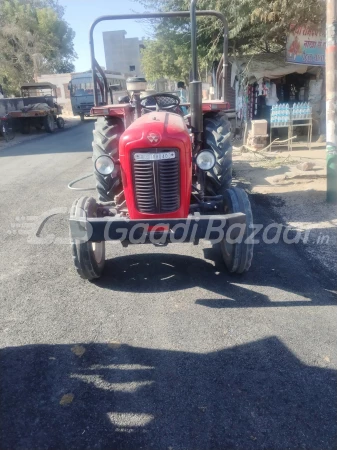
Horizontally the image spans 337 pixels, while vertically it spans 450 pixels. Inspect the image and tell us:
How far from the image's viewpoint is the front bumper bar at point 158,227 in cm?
355

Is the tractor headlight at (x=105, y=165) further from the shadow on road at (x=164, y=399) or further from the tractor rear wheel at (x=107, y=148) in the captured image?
the shadow on road at (x=164, y=399)

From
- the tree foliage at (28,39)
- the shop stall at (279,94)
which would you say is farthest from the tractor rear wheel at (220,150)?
the tree foliage at (28,39)

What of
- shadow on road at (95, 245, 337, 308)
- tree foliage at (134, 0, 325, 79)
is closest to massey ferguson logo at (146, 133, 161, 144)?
shadow on road at (95, 245, 337, 308)

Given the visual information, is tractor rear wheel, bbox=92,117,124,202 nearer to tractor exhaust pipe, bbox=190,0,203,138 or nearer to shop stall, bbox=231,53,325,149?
tractor exhaust pipe, bbox=190,0,203,138

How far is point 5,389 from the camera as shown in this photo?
8.96ft

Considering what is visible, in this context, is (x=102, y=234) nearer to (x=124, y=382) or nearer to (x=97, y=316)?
(x=97, y=316)

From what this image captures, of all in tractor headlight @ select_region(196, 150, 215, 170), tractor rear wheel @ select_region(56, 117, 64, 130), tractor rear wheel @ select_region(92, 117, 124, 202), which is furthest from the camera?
tractor rear wheel @ select_region(56, 117, 64, 130)

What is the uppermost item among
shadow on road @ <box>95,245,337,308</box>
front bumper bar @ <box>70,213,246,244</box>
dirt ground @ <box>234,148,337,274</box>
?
front bumper bar @ <box>70,213,246,244</box>

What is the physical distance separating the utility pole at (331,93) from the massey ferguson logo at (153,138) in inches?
140

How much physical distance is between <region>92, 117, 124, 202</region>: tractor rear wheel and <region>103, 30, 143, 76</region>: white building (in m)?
67.4

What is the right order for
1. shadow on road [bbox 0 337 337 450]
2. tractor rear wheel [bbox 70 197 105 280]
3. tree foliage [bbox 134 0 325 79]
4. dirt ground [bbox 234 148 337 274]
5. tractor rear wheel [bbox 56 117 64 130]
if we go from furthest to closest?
tractor rear wheel [bbox 56 117 64 130], tree foliage [bbox 134 0 325 79], dirt ground [bbox 234 148 337 274], tractor rear wheel [bbox 70 197 105 280], shadow on road [bbox 0 337 337 450]

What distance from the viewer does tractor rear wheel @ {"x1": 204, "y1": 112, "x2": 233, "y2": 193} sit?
15.8ft

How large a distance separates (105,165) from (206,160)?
0.97 meters

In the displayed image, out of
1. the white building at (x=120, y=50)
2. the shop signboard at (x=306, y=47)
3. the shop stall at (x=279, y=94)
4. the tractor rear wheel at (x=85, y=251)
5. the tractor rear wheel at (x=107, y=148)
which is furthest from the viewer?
the white building at (x=120, y=50)
